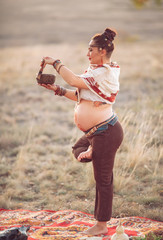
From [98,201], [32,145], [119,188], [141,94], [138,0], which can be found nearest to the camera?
[98,201]

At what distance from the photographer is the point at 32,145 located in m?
7.05

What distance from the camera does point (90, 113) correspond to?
134 inches

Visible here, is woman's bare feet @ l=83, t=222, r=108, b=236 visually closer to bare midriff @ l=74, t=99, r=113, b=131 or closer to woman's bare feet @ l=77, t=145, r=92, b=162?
woman's bare feet @ l=77, t=145, r=92, b=162

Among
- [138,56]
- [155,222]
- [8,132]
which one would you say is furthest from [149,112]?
[138,56]

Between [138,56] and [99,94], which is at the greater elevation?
[138,56]

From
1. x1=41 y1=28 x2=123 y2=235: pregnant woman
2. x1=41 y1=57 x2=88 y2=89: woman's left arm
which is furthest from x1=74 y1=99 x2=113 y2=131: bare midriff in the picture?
x1=41 y1=57 x2=88 y2=89: woman's left arm

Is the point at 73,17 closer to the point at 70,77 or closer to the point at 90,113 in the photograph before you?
the point at 90,113

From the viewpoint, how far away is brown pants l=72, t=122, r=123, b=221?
338 cm

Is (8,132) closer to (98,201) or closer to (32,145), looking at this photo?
(32,145)

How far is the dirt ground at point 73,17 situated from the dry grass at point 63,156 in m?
33.5

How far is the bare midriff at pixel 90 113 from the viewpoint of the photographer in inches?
134

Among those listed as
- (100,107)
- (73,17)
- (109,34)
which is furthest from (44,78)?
(73,17)

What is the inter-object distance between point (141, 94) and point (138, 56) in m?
7.96

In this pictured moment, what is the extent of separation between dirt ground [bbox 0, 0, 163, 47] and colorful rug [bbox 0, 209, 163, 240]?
39.7 m
